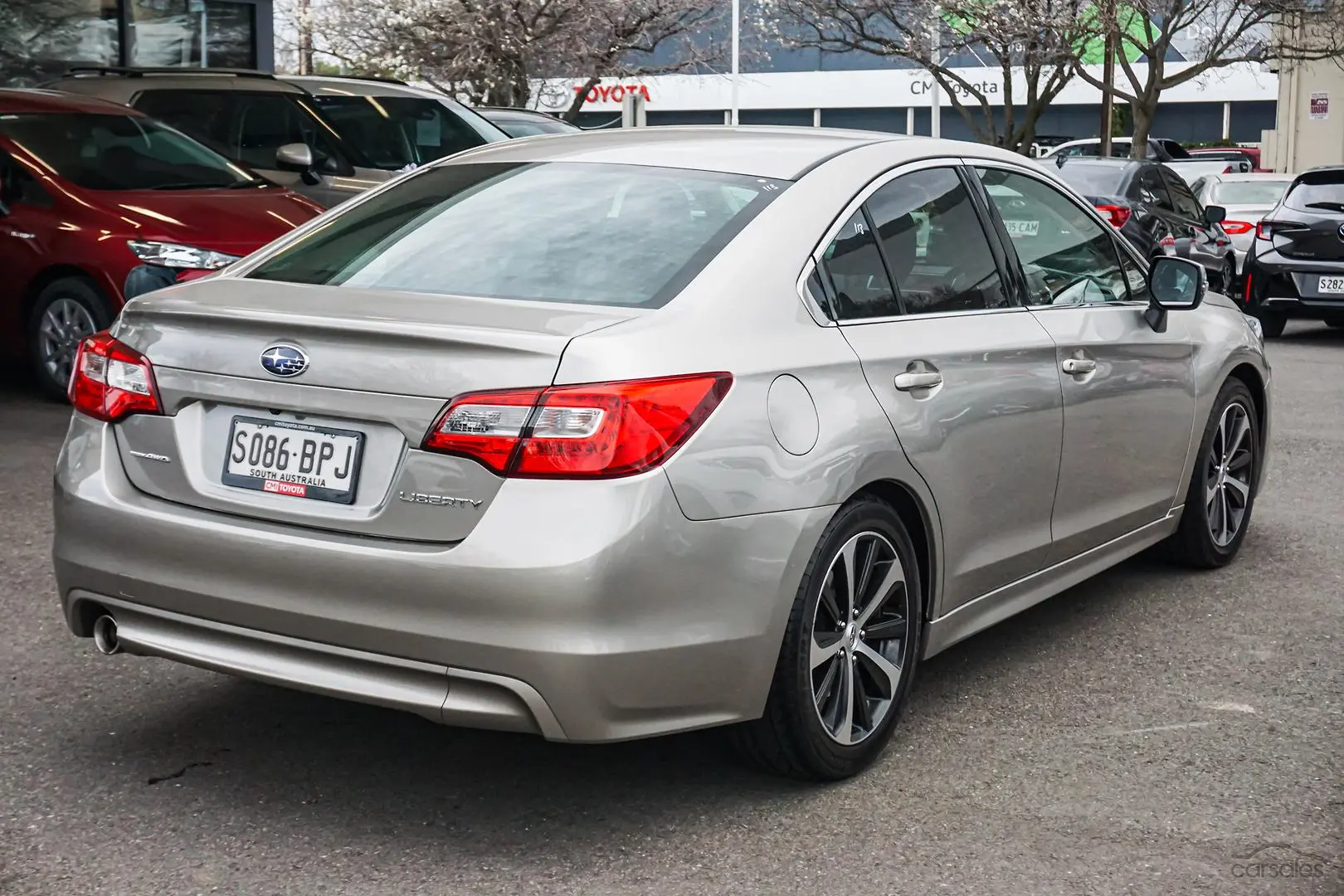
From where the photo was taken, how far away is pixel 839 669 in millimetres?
4121

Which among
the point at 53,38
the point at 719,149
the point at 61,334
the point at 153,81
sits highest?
the point at 53,38

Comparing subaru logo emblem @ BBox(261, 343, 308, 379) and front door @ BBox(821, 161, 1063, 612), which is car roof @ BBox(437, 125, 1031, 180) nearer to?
front door @ BBox(821, 161, 1063, 612)

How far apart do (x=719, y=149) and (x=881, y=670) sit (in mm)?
1448

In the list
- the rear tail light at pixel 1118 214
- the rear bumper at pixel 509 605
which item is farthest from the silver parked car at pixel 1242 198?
the rear bumper at pixel 509 605

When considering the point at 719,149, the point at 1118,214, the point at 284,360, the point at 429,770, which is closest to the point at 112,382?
the point at 284,360

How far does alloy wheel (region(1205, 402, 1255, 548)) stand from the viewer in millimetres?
6297

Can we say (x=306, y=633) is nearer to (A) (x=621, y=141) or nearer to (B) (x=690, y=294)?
(B) (x=690, y=294)

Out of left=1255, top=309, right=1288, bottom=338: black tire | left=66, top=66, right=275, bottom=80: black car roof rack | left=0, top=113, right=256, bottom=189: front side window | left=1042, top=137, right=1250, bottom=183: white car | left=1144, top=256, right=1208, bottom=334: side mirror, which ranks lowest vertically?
left=1255, top=309, right=1288, bottom=338: black tire

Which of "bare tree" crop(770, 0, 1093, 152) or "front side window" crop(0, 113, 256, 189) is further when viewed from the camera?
"bare tree" crop(770, 0, 1093, 152)

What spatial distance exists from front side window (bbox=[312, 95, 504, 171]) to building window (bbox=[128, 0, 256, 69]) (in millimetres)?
6018

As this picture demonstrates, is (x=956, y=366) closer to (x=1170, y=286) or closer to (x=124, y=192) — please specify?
(x=1170, y=286)

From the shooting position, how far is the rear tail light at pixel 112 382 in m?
3.93

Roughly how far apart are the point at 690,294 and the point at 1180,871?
5.38 feet

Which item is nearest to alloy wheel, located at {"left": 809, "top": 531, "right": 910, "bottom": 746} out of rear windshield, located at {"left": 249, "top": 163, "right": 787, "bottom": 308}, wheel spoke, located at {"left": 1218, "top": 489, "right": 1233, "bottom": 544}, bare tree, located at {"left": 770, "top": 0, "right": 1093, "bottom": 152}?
rear windshield, located at {"left": 249, "top": 163, "right": 787, "bottom": 308}
